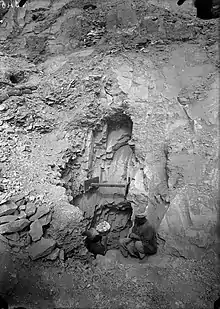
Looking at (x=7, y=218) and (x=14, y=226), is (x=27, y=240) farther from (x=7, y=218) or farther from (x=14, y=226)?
(x=7, y=218)

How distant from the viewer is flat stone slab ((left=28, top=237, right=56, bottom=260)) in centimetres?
401

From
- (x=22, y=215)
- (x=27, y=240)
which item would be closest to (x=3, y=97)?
(x=22, y=215)

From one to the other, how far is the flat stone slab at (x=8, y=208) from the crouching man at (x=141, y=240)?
7.83 ft

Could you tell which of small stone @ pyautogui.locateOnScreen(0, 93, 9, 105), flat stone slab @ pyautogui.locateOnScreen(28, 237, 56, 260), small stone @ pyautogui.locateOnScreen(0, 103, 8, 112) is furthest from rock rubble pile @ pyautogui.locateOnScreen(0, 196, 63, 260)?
small stone @ pyautogui.locateOnScreen(0, 93, 9, 105)

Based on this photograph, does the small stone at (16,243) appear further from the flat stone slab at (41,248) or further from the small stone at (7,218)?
the small stone at (7,218)

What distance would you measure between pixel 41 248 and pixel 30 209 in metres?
0.79

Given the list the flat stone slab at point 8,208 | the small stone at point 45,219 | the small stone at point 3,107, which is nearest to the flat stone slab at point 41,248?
the small stone at point 45,219

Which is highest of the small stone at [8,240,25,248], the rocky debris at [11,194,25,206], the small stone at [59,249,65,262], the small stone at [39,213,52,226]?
the rocky debris at [11,194,25,206]

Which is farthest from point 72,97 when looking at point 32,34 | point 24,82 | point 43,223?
point 43,223

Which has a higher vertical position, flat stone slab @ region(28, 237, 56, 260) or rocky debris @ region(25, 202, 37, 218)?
rocky debris @ region(25, 202, 37, 218)

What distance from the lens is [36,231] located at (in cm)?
426

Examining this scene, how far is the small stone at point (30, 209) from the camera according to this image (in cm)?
448

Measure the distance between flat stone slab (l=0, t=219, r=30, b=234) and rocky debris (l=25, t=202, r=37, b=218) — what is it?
0.53 ft

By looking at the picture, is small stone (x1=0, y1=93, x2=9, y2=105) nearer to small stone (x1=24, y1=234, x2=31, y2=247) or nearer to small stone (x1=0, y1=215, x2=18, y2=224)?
small stone (x1=0, y1=215, x2=18, y2=224)
